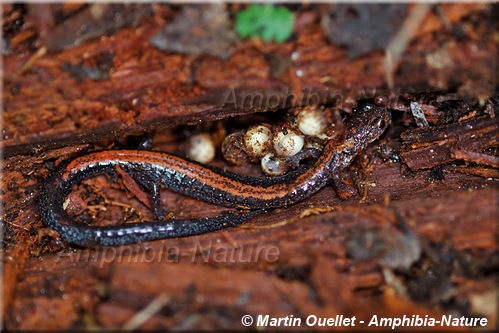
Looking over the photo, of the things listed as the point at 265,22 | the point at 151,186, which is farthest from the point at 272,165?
the point at 265,22

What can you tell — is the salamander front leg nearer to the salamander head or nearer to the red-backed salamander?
the red-backed salamander

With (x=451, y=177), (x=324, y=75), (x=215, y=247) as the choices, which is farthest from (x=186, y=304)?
(x=451, y=177)

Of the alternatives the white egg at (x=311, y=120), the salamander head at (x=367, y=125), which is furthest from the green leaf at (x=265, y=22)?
the salamander head at (x=367, y=125)

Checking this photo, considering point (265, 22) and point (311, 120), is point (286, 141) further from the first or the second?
point (265, 22)

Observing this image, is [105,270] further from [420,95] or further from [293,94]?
[420,95]

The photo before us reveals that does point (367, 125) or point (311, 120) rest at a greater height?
point (311, 120)

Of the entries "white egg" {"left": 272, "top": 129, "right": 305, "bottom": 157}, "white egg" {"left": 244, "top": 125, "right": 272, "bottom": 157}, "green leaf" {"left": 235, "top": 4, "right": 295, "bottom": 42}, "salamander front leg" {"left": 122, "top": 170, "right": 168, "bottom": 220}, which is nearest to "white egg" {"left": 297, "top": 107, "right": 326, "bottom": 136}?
"white egg" {"left": 272, "top": 129, "right": 305, "bottom": 157}
